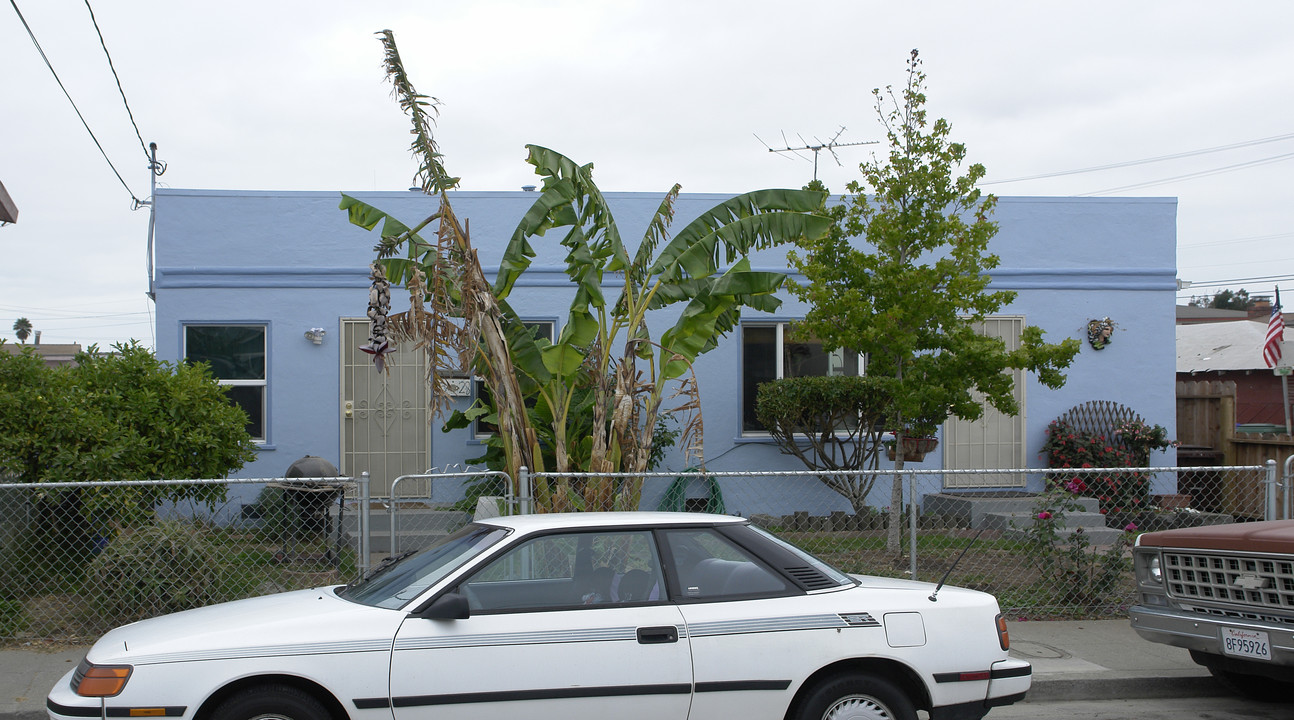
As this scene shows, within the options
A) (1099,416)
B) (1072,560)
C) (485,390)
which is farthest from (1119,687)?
(485,390)

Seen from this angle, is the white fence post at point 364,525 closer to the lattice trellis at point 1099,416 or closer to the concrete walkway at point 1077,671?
the concrete walkway at point 1077,671

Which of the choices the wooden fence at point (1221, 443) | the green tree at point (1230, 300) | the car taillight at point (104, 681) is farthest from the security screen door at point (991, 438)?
the green tree at point (1230, 300)

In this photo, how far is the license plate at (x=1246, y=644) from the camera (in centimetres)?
592

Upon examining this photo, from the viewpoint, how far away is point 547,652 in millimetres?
4672

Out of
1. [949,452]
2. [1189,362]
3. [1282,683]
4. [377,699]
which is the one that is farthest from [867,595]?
[1189,362]

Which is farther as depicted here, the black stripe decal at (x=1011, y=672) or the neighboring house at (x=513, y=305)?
the neighboring house at (x=513, y=305)

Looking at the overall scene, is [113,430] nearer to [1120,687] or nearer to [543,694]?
[543,694]

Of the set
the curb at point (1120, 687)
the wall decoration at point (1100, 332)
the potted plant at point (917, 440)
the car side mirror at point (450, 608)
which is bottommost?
the curb at point (1120, 687)

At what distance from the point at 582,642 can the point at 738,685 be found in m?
0.79

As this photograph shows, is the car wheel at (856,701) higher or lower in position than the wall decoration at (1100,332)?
lower

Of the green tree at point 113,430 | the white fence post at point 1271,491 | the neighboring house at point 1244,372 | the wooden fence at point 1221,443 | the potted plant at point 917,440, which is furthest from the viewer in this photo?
the neighboring house at point 1244,372

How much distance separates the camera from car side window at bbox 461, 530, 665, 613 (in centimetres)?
489

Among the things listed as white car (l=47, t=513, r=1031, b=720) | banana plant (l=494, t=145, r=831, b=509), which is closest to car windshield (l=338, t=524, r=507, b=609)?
white car (l=47, t=513, r=1031, b=720)

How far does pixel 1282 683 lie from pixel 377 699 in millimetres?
6211
